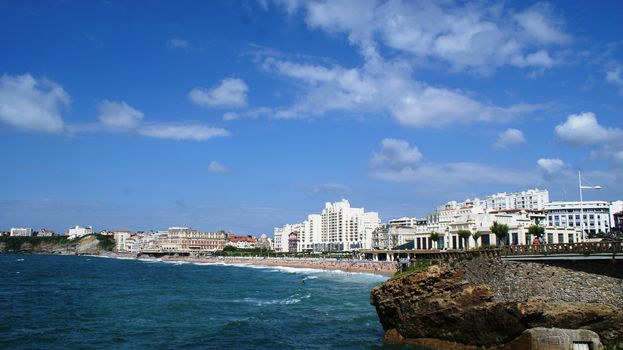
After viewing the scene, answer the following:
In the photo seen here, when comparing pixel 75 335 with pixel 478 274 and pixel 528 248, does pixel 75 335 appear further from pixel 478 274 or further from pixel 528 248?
pixel 528 248

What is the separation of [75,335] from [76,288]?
3765 centimetres

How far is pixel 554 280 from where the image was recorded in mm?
26062

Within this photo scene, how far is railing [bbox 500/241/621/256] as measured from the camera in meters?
25.9

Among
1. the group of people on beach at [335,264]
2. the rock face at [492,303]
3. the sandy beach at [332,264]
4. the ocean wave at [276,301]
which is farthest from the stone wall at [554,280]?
the group of people on beach at [335,264]

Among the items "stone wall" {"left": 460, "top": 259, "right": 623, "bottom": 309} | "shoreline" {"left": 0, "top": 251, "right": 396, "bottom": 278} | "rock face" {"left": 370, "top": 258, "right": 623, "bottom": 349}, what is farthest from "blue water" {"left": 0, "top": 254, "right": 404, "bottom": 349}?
"shoreline" {"left": 0, "top": 251, "right": 396, "bottom": 278}

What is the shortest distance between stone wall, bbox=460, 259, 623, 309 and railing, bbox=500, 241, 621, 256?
1119mm

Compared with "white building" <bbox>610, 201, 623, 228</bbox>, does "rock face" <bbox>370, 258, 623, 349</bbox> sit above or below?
below

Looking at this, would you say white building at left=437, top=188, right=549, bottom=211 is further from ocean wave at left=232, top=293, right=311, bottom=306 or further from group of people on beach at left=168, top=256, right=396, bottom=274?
ocean wave at left=232, top=293, right=311, bottom=306

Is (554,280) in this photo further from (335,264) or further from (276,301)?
(335,264)

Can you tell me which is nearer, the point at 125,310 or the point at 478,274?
the point at 478,274

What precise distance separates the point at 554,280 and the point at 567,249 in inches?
113

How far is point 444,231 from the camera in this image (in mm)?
90938

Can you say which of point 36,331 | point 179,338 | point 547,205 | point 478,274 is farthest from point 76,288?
point 547,205

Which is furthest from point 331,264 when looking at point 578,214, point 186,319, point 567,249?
point 567,249
